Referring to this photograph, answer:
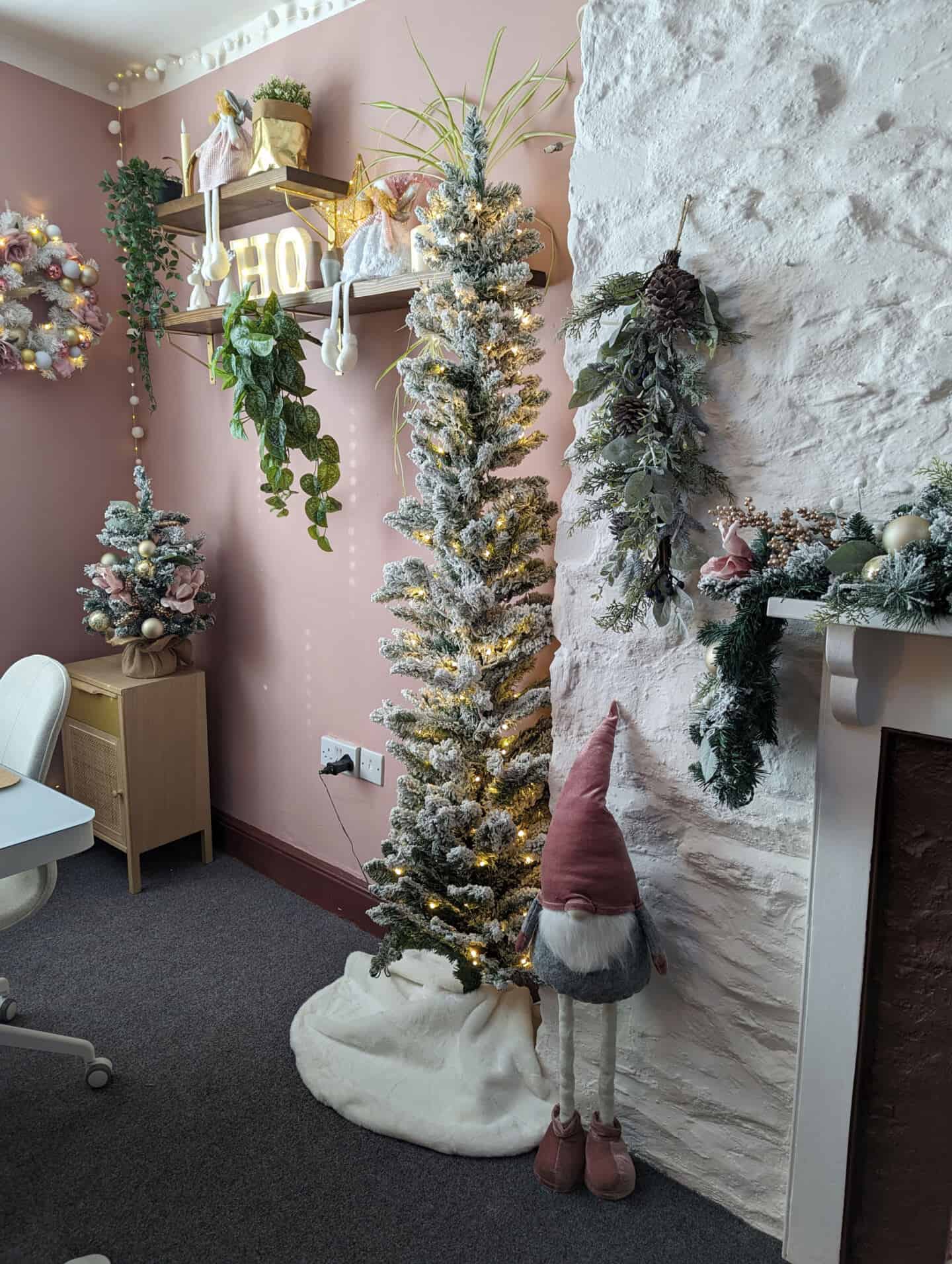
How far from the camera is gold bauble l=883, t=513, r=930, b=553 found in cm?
121

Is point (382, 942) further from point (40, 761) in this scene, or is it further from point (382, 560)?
Answer: point (382, 560)

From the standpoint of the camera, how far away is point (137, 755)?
2717 mm

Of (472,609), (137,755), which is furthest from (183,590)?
(472,609)

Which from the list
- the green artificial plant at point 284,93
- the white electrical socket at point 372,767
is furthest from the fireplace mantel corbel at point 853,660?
the green artificial plant at point 284,93

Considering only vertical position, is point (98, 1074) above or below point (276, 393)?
below

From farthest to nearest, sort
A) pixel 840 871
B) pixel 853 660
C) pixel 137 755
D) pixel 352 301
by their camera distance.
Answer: pixel 137 755 < pixel 352 301 < pixel 840 871 < pixel 853 660

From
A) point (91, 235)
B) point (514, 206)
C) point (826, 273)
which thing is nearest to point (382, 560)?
point (514, 206)

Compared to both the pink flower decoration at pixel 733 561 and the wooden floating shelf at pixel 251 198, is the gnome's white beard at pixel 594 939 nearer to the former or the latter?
the pink flower decoration at pixel 733 561

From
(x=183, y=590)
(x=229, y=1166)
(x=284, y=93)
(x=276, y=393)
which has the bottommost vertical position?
(x=229, y=1166)

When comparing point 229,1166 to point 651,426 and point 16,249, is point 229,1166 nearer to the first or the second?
point 651,426

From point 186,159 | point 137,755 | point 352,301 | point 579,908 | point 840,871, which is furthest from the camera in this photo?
point 137,755

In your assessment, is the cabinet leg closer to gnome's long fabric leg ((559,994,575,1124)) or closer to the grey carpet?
the grey carpet

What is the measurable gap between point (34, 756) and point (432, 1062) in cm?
107

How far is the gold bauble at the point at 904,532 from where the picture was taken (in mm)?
1208
